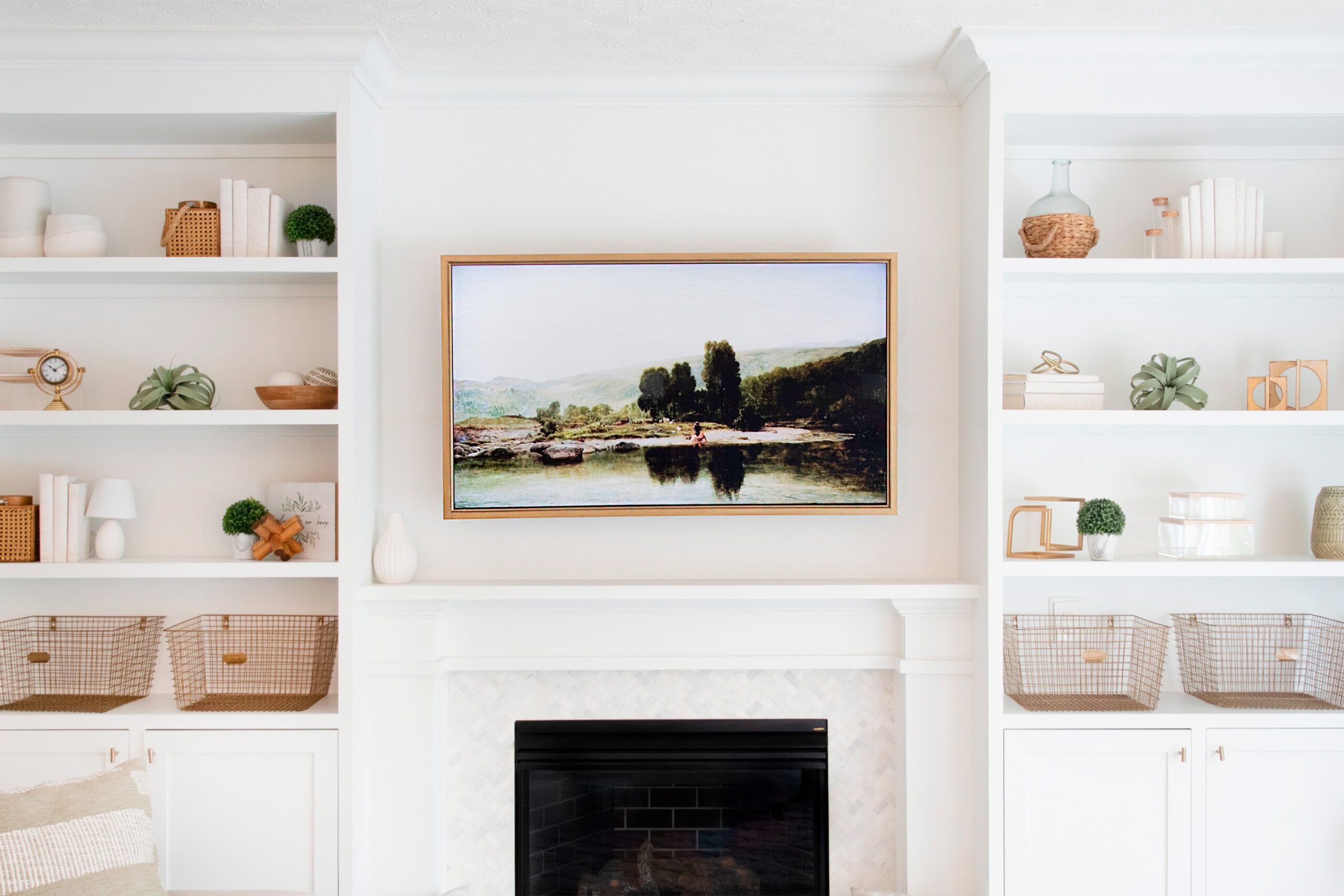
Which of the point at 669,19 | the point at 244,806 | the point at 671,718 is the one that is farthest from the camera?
the point at 671,718

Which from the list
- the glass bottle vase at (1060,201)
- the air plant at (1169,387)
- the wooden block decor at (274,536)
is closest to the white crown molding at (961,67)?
the glass bottle vase at (1060,201)

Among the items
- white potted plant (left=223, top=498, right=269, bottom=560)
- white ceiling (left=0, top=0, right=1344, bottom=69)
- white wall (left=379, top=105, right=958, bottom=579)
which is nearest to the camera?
white ceiling (left=0, top=0, right=1344, bottom=69)

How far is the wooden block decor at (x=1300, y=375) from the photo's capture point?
7.66 feet

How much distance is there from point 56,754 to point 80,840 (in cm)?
46

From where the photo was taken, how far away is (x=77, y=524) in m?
2.31

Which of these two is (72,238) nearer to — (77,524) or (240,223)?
(240,223)

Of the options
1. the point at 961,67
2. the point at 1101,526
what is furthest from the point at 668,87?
the point at 1101,526

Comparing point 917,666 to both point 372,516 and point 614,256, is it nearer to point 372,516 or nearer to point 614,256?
point 614,256

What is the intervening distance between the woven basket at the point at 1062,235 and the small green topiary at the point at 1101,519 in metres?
0.68

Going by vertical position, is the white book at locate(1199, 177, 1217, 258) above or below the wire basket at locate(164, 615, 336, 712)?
above

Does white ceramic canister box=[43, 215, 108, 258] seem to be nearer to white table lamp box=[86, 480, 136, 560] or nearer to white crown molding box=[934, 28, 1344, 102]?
white table lamp box=[86, 480, 136, 560]

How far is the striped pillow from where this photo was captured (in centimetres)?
182

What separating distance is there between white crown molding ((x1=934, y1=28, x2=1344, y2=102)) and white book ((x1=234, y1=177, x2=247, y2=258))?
1944 millimetres

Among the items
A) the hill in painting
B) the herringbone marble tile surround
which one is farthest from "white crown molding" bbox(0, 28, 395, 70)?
the herringbone marble tile surround
